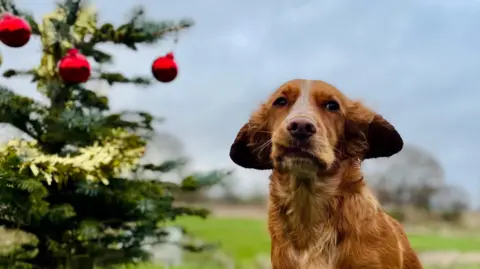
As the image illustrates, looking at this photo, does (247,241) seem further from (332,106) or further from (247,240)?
(332,106)

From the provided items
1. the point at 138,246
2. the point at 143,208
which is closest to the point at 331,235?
the point at 143,208

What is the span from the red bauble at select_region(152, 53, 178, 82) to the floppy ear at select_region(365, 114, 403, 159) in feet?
7.08

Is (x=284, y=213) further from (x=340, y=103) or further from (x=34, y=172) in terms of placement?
(x=34, y=172)

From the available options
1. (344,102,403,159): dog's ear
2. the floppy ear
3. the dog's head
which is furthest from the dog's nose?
the floppy ear

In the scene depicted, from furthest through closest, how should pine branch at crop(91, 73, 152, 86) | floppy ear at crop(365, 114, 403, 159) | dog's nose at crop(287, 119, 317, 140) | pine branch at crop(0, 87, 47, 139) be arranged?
pine branch at crop(91, 73, 152, 86) → pine branch at crop(0, 87, 47, 139) → floppy ear at crop(365, 114, 403, 159) → dog's nose at crop(287, 119, 317, 140)

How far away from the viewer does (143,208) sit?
4996 millimetres

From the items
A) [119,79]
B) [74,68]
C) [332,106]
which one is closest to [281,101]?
[332,106]

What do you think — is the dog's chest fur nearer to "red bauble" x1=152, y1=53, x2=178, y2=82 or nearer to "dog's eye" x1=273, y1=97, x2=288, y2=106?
"dog's eye" x1=273, y1=97, x2=288, y2=106

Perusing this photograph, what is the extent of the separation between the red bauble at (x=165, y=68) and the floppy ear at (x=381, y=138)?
2158 millimetres

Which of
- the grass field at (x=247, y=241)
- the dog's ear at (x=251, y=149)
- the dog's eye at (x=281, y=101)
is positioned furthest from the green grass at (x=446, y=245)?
the dog's eye at (x=281, y=101)

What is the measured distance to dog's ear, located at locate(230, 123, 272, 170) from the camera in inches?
142

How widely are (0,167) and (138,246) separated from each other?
1.61 metres

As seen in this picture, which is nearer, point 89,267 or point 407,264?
point 407,264

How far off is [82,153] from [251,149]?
2.09 m
